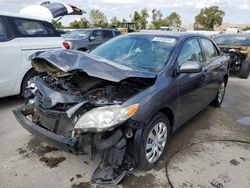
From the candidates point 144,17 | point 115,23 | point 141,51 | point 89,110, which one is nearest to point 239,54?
point 141,51

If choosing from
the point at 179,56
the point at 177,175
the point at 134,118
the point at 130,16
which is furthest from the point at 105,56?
the point at 130,16

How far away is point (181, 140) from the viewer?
388 centimetres

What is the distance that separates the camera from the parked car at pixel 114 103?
2549 mm

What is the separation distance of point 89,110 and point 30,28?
3.36 meters

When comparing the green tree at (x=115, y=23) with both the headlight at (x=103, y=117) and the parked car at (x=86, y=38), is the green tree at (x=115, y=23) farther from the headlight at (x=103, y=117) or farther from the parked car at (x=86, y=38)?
the headlight at (x=103, y=117)

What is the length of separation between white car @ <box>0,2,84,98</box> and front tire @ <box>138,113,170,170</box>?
3.15 metres

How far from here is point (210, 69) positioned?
14.5 ft

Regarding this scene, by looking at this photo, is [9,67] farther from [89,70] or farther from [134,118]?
[134,118]

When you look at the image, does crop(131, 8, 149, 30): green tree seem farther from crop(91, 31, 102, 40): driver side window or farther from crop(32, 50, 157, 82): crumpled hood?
crop(32, 50, 157, 82): crumpled hood

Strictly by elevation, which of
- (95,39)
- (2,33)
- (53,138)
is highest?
(2,33)

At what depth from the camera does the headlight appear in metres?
2.48

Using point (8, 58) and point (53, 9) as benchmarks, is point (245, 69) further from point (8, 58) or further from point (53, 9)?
point (8, 58)

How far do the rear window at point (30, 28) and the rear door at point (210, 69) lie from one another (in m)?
3.23

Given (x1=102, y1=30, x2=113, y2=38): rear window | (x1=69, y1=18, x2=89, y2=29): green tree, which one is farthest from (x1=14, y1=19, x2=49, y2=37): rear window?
(x1=69, y1=18, x2=89, y2=29): green tree
